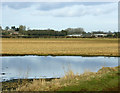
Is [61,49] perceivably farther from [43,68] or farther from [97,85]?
[97,85]

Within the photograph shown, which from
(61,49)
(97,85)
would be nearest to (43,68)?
(97,85)

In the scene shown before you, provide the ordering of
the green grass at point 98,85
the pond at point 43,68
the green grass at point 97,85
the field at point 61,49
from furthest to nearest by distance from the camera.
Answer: the field at point 61,49 < the pond at point 43,68 < the green grass at point 97,85 < the green grass at point 98,85

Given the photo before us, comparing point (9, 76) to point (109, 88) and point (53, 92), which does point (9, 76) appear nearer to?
point (53, 92)

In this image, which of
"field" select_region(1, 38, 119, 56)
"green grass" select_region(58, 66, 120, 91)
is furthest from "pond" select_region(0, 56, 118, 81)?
"field" select_region(1, 38, 119, 56)

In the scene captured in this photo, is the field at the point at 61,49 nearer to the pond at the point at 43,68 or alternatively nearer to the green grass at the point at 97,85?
the pond at the point at 43,68

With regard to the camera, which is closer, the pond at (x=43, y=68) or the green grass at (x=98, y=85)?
the green grass at (x=98, y=85)

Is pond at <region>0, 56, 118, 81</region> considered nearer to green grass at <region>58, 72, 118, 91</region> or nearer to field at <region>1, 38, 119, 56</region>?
green grass at <region>58, 72, 118, 91</region>

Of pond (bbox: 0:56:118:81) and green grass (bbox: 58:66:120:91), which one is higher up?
green grass (bbox: 58:66:120:91)

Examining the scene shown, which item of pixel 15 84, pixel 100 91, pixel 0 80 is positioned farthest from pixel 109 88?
pixel 0 80

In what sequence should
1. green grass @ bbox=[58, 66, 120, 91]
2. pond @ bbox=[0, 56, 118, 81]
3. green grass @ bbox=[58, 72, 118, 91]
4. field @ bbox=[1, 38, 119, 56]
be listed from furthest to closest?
field @ bbox=[1, 38, 119, 56] → pond @ bbox=[0, 56, 118, 81] → green grass @ bbox=[58, 72, 118, 91] → green grass @ bbox=[58, 66, 120, 91]

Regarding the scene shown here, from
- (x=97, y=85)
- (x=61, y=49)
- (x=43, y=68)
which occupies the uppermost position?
(x=97, y=85)

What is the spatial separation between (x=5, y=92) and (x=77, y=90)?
16.8 feet

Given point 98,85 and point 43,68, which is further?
point 43,68

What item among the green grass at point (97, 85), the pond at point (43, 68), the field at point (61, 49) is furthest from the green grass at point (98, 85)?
the field at point (61, 49)
